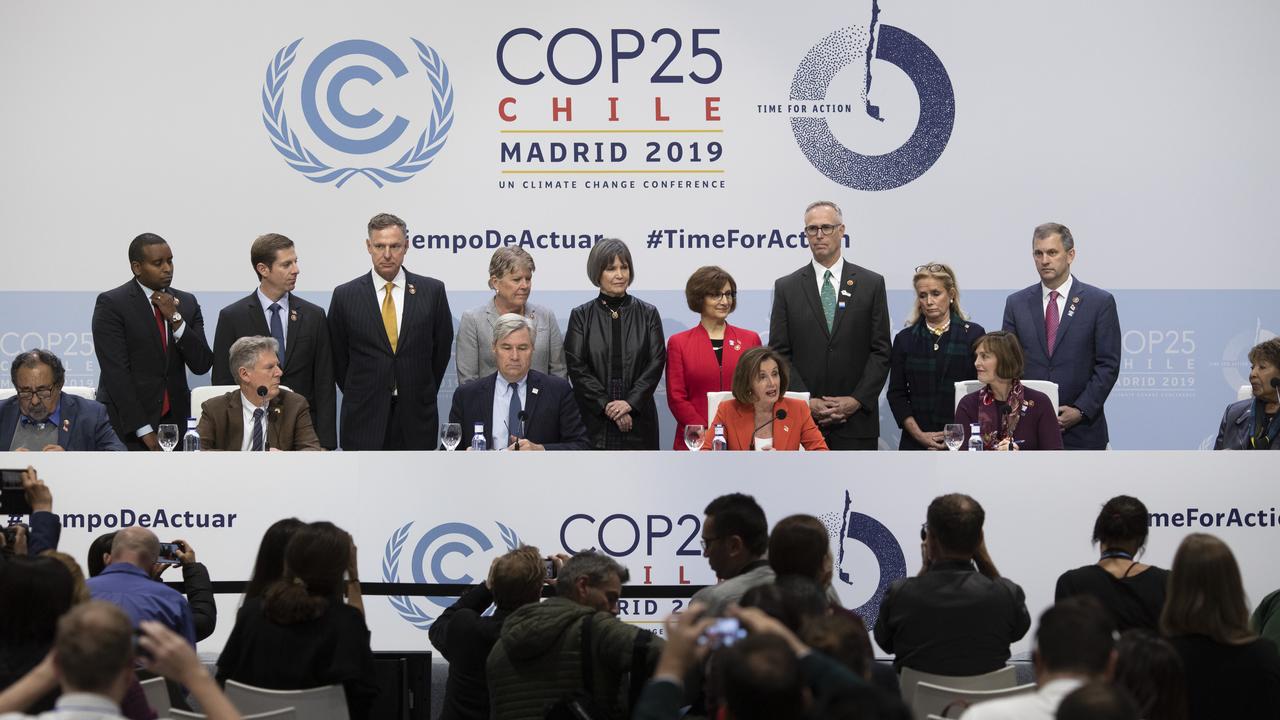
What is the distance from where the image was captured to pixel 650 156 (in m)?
8.17

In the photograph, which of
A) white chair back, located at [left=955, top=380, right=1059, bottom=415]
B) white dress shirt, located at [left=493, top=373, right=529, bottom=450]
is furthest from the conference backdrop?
white dress shirt, located at [left=493, top=373, right=529, bottom=450]

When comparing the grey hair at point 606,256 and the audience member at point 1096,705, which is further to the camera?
the grey hair at point 606,256

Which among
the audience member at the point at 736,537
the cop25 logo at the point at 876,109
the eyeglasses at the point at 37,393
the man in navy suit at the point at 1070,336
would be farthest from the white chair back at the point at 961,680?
the cop25 logo at the point at 876,109

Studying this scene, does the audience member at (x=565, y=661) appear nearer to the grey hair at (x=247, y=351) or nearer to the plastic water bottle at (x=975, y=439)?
the plastic water bottle at (x=975, y=439)

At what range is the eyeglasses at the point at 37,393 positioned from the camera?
5.78 m

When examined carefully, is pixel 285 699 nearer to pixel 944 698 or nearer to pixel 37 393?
pixel 944 698

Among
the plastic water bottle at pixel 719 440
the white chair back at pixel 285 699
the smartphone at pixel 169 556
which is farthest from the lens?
the plastic water bottle at pixel 719 440

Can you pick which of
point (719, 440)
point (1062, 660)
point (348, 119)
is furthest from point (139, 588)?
point (348, 119)

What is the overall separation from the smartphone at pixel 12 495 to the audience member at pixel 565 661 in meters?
2.25

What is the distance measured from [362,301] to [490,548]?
7.76ft

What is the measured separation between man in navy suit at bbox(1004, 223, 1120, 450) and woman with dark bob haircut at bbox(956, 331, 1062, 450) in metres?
1.16

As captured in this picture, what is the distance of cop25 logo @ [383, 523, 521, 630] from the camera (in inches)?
205

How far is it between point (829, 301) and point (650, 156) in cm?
161

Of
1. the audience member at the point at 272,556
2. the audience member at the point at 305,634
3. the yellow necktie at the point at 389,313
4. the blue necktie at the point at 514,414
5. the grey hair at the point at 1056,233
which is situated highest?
the grey hair at the point at 1056,233
